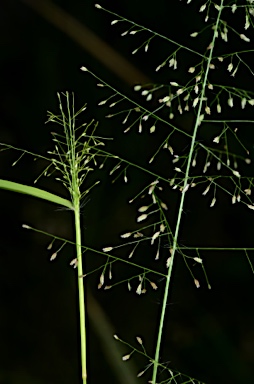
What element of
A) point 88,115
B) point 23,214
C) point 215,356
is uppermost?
point 88,115

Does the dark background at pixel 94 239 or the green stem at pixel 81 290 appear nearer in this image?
the green stem at pixel 81 290

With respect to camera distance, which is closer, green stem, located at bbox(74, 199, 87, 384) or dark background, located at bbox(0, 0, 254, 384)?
green stem, located at bbox(74, 199, 87, 384)

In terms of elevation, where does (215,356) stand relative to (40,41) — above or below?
below

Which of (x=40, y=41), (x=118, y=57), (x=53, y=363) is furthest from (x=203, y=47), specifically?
(x=53, y=363)

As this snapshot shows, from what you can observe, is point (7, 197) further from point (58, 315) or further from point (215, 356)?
point (215, 356)

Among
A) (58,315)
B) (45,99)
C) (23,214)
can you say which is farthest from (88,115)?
(58,315)

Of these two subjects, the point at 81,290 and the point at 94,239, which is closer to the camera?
the point at 81,290
